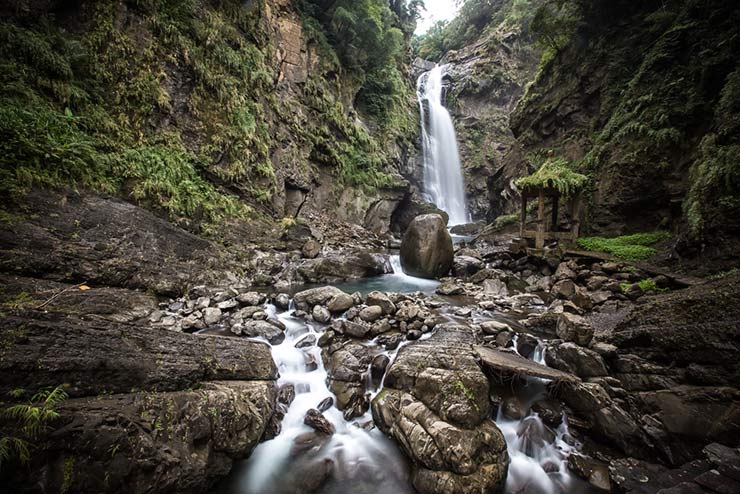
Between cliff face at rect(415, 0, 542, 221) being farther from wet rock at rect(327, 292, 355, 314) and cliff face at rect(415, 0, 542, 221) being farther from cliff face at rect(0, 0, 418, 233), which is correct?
wet rock at rect(327, 292, 355, 314)

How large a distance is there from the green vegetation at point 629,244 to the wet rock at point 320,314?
8407mm

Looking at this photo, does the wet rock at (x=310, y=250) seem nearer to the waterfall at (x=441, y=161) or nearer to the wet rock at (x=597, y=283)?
the wet rock at (x=597, y=283)

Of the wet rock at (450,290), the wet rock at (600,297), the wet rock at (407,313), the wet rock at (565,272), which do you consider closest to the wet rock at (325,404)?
the wet rock at (407,313)

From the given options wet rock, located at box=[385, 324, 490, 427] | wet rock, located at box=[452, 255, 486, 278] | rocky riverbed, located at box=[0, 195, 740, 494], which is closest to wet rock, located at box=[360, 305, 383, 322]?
rocky riverbed, located at box=[0, 195, 740, 494]

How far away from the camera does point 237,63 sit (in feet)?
36.1

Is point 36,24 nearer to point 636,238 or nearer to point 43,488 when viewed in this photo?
point 43,488

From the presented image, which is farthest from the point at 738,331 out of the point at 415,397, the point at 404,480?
the point at 404,480

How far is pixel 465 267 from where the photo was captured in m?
10.0

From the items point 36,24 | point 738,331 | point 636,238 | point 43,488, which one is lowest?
point 43,488

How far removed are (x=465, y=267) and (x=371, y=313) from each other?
18.9 ft

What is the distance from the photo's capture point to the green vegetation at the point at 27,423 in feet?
5.09

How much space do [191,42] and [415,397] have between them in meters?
13.1

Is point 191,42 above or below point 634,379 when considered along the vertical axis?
above

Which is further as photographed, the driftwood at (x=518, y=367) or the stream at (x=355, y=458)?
the driftwood at (x=518, y=367)
